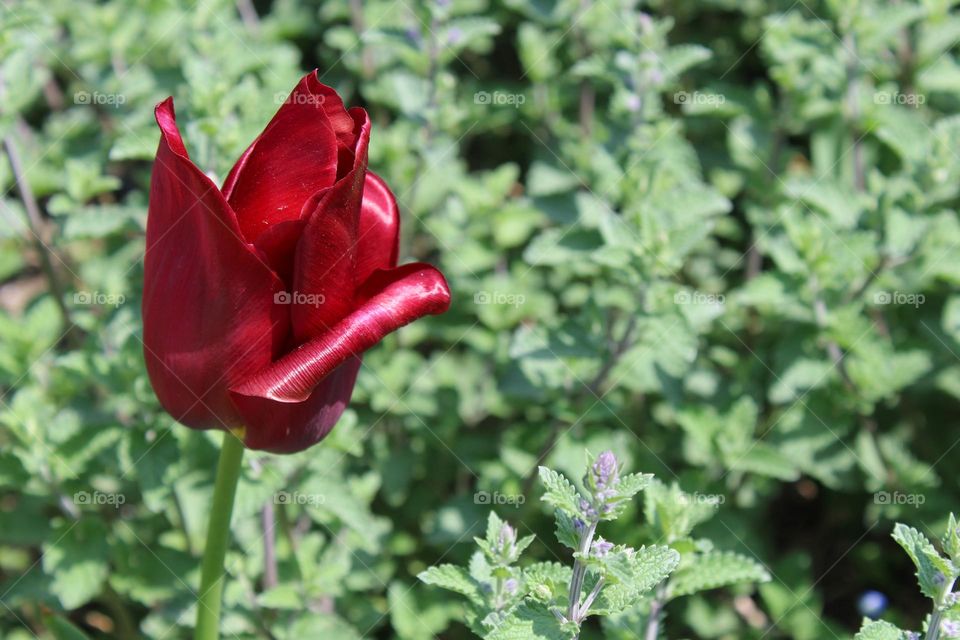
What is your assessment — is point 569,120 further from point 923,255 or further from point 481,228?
point 923,255

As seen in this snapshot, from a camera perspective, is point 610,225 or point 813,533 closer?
point 610,225

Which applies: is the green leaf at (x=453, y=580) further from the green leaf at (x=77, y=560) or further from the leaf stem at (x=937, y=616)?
the green leaf at (x=77, y=560)

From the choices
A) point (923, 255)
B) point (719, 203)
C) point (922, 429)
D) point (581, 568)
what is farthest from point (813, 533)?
point (581, 568)

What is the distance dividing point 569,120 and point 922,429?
1876 millimetres

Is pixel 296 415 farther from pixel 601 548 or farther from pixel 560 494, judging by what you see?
pixel 601 548

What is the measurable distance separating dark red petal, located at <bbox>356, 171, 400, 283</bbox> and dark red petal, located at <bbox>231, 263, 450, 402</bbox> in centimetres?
7

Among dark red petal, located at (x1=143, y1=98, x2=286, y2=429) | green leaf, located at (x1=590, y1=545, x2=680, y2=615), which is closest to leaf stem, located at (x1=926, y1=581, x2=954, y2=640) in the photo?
green leaf, located at (x1=590, y1=545, x2=680, y2=615)

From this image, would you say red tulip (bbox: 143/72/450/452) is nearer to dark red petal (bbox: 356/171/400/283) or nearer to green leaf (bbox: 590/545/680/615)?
dark red petal (bbox: 356/171/400/283)

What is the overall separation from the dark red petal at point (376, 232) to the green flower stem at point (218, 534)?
39 centimetres

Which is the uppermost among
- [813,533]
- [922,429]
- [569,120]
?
[569,120]

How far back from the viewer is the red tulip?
1.65 m

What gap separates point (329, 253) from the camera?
1.66 m

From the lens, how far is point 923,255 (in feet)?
11.0

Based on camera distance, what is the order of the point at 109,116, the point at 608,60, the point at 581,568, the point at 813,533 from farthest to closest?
the point at 109,116
the point at 813,533
the point at 608,60
the point at 581,568
